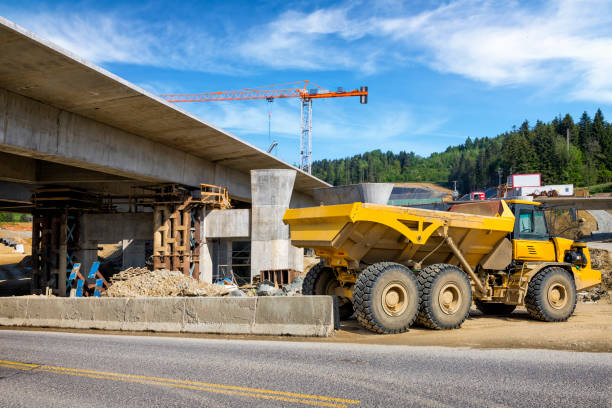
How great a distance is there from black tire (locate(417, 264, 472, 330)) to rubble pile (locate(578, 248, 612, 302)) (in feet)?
25.4

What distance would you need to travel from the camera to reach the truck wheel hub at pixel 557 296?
10.5 metres

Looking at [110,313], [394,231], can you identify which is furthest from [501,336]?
[110,313]

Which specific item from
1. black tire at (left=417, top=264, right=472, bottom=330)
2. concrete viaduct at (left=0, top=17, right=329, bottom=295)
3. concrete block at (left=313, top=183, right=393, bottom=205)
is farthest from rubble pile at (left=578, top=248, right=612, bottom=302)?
concrete viaduct at (left=0, top=17, right=329, bottom=295)

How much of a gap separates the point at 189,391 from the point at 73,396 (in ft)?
4.40

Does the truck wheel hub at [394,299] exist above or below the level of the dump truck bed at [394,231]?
below

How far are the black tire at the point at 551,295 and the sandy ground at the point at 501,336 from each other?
253 mm

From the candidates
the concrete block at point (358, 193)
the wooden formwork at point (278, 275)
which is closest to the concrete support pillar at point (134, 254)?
the concrete block at point (358, 193)

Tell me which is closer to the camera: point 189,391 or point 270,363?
point 189,391

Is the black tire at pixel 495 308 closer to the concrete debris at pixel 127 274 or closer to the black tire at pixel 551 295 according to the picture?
the black tire at pixel 551 295

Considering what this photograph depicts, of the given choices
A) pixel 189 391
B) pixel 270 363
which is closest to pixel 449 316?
pixel 270 363

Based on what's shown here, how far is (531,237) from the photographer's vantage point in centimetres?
1086

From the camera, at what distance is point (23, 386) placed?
19.7 ft

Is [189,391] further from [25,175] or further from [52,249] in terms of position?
[52,249]

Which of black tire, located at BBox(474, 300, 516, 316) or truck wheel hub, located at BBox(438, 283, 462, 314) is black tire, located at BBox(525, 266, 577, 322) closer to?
black tire, located at BBox(474, 300, 516, 316)
